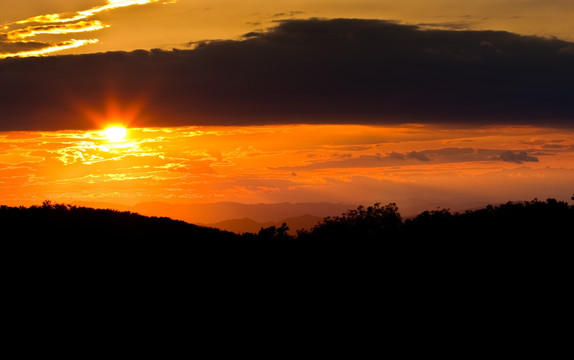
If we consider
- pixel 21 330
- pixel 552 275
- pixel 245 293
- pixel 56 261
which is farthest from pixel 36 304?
pixel 552 275

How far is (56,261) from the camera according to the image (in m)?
41.1

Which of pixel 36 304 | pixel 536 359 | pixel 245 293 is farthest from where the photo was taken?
pixel 245 293

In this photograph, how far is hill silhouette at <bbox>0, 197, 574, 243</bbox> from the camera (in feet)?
150

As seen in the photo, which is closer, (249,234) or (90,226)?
(90,226)

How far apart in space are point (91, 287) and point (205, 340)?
7570 millimetres

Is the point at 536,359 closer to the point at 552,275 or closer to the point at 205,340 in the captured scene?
the point at 552,275

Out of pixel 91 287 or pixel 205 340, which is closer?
pixel 205 340

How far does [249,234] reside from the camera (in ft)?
169

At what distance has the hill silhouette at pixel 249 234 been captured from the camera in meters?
45.6

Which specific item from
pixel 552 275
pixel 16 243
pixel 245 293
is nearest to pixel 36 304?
pixel 16 243

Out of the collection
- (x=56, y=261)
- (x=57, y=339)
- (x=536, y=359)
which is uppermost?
(x=56, y=261)

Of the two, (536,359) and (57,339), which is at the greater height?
(57,339)

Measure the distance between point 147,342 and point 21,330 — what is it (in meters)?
5.98

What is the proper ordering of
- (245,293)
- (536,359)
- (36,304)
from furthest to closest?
(245,293), (36,304), (536,359)
